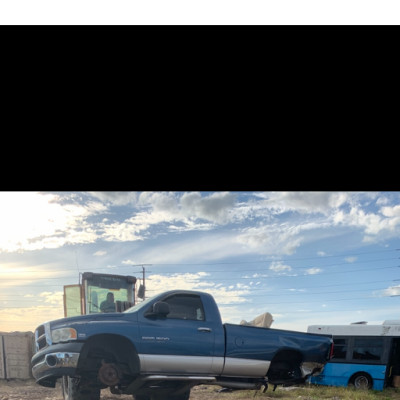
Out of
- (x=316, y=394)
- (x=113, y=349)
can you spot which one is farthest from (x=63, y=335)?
(x=316, y=394)

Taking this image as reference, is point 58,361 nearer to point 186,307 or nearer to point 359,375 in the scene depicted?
point 186,307

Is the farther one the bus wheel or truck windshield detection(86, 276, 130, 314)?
the bus wheel

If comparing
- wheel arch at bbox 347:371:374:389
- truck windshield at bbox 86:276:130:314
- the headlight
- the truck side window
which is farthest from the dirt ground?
wheel arch at bbox 347:371:374:389

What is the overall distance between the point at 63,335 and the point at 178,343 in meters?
1.21

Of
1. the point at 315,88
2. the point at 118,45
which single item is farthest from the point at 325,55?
the point at 118,45

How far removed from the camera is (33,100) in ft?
12.6

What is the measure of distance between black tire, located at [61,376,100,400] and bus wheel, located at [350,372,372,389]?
7022 millimetres

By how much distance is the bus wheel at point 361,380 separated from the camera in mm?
10750

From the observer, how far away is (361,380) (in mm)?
10875

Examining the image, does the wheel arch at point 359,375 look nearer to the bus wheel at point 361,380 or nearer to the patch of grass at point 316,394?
the bus wheel at point 361,380

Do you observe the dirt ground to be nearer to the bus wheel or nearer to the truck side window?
the truck side window

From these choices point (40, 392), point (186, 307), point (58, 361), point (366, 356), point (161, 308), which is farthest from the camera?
point (366, 356)

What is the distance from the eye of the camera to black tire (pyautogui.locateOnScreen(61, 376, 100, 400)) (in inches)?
215

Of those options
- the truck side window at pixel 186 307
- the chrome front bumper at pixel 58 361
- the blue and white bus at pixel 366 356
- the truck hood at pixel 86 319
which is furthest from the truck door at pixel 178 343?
the blue and white bus at pixel 366 356
